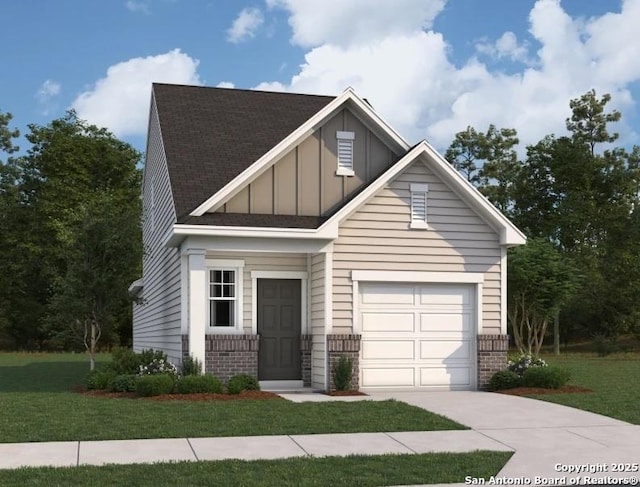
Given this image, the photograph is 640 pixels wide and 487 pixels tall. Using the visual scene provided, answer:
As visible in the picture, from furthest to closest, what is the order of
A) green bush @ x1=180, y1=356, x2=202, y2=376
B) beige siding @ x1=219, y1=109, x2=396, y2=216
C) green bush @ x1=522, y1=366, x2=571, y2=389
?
1. beige siding @ x1=219, y1=109, x2=396, y2=216
2. green bush @ x1=522, y1=366, x2=571, y2=389
3. green bush @ x1=180, y1=356, x2=202, y2=376

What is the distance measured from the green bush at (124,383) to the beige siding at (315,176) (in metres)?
4.08

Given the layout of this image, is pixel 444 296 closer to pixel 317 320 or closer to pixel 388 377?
pixel 388 377

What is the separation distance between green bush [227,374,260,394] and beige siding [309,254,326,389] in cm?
169

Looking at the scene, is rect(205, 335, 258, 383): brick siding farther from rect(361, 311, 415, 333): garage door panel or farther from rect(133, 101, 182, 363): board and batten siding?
rect(361, 311, 415, 333): garage door panel

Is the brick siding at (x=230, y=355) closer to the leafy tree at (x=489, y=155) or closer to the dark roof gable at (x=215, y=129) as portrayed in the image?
the dark roof gable at (x=215, y=129)

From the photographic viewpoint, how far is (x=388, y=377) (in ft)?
59.6

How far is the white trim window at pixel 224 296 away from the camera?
1802 centimetres

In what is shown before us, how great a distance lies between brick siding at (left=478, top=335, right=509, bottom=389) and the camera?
18.4 meters

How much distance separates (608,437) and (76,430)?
741cm

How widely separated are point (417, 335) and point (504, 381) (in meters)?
2.14

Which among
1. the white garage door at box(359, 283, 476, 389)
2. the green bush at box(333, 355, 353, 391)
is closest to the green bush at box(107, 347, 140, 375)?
the green bush at box(333, 355, 353, 391)

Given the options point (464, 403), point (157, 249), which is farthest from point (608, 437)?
point (157, 249)

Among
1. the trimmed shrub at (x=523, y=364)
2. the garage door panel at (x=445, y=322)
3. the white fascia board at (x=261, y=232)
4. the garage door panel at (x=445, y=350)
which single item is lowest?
the trimmed shrub at (x=523, y=364)

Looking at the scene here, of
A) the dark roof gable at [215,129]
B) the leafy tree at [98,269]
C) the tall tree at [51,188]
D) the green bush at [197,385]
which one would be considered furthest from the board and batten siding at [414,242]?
the tall tree at [51,188]
